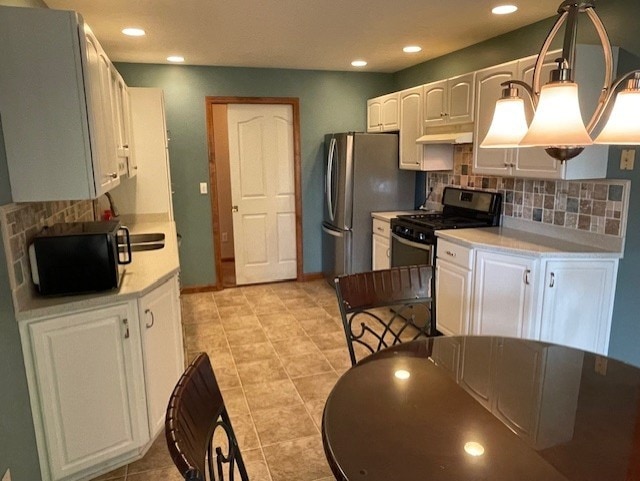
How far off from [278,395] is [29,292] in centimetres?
153

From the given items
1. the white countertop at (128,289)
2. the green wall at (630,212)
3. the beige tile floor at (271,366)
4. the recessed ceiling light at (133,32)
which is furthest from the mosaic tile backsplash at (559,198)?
the recessed ceiling light at (133,32)

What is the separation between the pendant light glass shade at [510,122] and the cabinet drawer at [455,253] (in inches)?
68.4

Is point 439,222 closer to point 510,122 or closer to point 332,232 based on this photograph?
point 332,232

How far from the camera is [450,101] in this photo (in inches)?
146

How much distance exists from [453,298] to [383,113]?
2.27 meters

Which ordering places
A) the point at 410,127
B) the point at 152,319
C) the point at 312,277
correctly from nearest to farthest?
the point at 152,319 → the point at 410,127 → the point at 312,277

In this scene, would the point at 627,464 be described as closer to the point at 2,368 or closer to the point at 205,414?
the point at 205,414

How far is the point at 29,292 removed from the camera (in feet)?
6.70

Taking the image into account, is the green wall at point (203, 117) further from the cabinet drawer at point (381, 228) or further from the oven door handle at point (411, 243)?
the oven door handle at point (411, 243)

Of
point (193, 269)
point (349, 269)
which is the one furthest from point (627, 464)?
point (193, 269)

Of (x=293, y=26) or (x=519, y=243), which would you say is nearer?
(x=519, y=243)

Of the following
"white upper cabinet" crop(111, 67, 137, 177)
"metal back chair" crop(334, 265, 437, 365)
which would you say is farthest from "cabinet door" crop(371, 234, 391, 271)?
"white upper cabinet" crop(111, 67, 137, 177)

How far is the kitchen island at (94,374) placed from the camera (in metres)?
1.95

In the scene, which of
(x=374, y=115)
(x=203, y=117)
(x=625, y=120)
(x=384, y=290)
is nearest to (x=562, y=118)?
(x=625, y=120)
